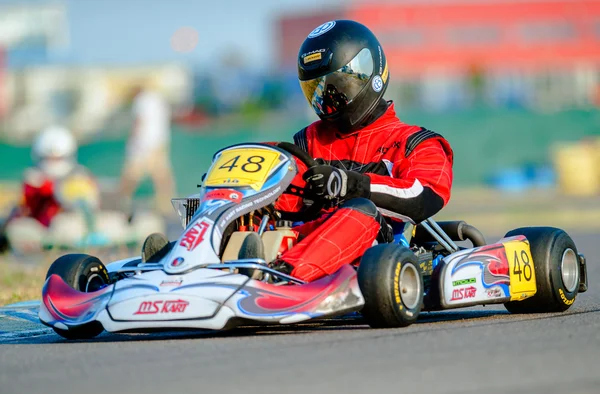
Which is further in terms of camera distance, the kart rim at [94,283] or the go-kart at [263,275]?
the kart rim at [94,283]

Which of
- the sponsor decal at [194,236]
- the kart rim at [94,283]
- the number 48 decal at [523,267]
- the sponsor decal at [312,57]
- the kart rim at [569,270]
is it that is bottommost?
the kart rim at [569,270]

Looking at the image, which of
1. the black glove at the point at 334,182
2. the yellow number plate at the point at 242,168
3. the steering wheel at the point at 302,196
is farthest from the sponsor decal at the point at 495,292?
the yellow number plate at the point at 242,168

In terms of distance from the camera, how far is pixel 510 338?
14.6ft

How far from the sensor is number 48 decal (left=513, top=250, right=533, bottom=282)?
5629 millimetres

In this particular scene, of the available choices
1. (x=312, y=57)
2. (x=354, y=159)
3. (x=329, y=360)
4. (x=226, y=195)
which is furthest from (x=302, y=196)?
(x=329, y=360)

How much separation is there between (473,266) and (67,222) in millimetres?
6631

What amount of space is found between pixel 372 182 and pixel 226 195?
713 mm

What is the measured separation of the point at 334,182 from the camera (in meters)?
5.15

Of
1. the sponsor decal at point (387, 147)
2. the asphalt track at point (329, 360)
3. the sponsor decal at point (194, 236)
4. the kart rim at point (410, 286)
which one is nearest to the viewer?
the asphalt track at point (329, 360)

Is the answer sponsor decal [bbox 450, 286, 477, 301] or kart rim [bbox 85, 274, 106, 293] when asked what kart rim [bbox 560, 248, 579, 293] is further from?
kart rim [bbox 85, 274, 106, 293]

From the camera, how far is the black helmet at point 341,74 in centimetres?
582

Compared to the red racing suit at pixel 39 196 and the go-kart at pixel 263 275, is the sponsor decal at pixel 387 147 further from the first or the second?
the red racing suit at pixel 39 196

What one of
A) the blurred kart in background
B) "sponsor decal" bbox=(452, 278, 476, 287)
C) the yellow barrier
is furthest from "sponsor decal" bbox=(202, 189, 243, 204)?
the yellow barrier

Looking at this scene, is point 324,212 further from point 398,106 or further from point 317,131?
point 398,106
